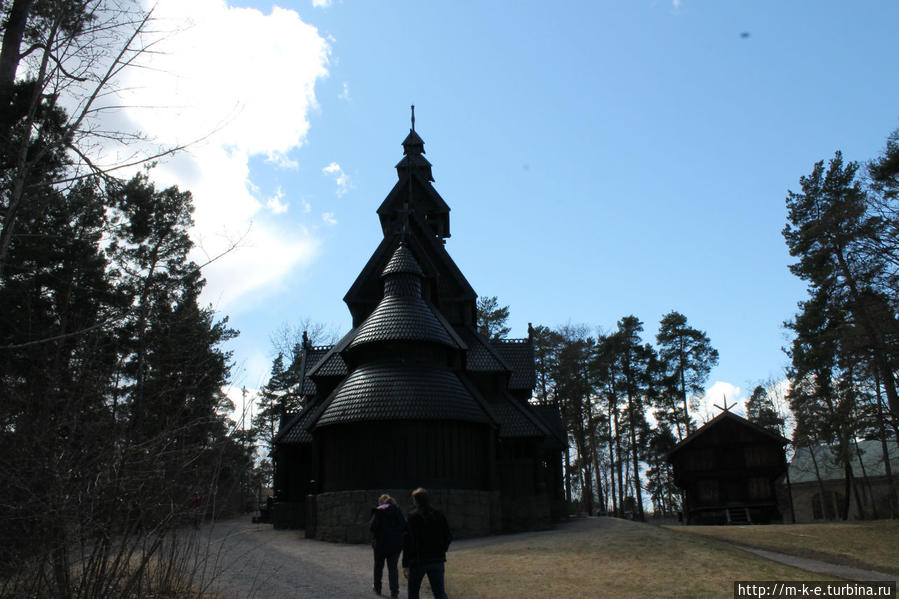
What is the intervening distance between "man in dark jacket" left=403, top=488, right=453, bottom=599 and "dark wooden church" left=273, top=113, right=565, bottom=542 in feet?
35.2

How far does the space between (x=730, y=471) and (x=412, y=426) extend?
2289cm

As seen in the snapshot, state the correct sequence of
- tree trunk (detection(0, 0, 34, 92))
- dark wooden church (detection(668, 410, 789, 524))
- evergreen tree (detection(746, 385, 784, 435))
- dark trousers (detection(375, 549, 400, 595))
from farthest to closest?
1. evergreen tree (detection(746, 385, 784, 435))
2. dark wooden church (detection(668, 410, 789, 524))
3. dark trousers (detection(375, 549, 400, 595))
4. tree trunk (detection(0, 0, 34, 92))

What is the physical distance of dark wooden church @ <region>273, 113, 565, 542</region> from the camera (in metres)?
19.4

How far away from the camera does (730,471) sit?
34281 mm

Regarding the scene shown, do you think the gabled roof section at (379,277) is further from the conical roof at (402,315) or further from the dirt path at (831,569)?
the dirt path at (831,569)

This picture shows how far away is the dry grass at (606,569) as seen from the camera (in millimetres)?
10266

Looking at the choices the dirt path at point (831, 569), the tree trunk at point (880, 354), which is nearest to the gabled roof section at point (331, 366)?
the dirt path at point (831, 569)

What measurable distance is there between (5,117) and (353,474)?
1361cm

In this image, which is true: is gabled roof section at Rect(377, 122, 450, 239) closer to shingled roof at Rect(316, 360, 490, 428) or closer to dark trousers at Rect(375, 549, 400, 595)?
shingled roof at Rect(316, 360, 490, 428)

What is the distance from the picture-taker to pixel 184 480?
6125 millimetres

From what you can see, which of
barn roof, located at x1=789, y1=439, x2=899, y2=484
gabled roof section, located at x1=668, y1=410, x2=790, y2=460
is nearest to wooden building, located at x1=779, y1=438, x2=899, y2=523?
barn roof, located at x1=789, y1=439, x2=899, y2=484

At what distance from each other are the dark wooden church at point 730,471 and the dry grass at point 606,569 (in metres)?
21.1

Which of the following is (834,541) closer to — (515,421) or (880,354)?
(880,354)

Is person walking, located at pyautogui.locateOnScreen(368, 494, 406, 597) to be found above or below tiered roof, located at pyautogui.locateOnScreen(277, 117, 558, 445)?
below
